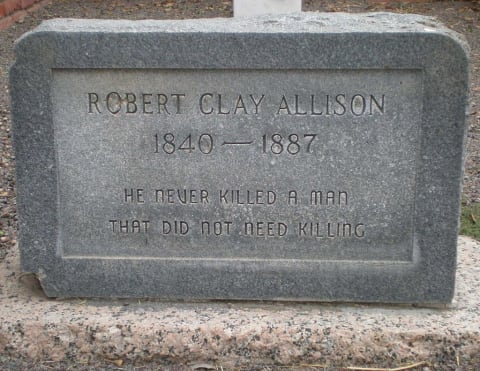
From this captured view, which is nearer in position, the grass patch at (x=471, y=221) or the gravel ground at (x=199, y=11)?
the grass patch at (x=471, y=221)

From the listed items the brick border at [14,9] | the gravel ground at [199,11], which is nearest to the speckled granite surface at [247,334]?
the gravel ground at [199,11]

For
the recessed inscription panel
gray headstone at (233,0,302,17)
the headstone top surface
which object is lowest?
the recessed inscription panel

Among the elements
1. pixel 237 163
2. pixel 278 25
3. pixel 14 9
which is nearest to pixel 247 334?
pixel 237 163

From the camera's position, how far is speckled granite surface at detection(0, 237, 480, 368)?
2.75 meters

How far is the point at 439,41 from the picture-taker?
260 centimetres

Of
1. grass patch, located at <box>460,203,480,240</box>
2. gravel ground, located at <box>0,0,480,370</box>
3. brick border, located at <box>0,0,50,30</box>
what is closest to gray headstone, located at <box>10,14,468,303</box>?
grass patch, located at <box>460,203,480,240</box>

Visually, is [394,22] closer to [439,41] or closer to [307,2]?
[439,41]

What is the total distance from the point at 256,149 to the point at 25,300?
116cm

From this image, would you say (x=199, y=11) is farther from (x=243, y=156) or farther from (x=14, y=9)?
(x=243, y=156)

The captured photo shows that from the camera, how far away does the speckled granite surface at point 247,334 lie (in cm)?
275

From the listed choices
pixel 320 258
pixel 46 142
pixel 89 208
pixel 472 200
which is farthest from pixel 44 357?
pixel 472 200

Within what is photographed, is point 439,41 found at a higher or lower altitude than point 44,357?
higher

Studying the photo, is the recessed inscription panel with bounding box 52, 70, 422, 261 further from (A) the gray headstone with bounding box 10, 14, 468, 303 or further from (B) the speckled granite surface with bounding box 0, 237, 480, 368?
(B) the speckled granite surface with bounding box 0, 237, 480, 368

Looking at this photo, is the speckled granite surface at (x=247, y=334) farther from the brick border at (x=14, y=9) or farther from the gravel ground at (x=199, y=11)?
the brick border at (x=14, y=9)
